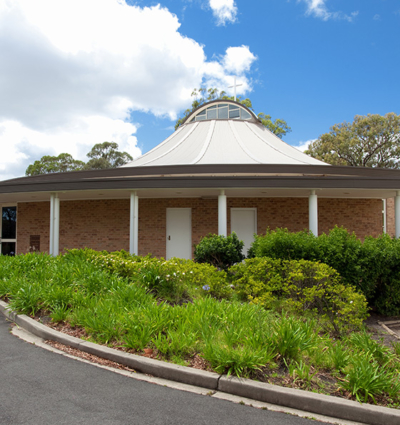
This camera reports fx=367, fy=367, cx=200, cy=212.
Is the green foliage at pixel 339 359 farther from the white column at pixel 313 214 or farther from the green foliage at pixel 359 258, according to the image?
the white column at pixel 313 214

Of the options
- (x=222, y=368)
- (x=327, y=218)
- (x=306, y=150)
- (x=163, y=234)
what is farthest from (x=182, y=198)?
(x=306, y=150)

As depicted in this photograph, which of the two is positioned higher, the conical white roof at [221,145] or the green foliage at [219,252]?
the conical white roof at [221,145]

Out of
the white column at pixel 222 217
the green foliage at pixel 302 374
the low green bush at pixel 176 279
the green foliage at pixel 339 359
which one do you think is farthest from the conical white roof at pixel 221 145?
the green foliage at pixel 302 374

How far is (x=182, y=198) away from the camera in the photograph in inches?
540

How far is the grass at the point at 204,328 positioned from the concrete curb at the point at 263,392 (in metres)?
0.12

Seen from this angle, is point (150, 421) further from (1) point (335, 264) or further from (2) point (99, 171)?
(2) point (99, 171)

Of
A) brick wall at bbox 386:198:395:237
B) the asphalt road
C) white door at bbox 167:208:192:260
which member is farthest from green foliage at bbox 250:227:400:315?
brick wall at bbox 386:198:395:237

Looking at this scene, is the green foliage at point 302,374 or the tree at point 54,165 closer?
the green foliage at point 302,374

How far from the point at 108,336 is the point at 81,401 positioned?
1.26 m

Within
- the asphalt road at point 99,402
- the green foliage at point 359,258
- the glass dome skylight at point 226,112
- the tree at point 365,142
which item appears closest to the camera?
the asphalt road at point 99,402

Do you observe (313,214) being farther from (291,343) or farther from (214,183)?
(291,343)

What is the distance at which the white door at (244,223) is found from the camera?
1355cm

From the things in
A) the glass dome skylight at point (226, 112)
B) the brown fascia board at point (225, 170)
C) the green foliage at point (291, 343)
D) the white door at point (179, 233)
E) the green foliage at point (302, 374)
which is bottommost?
the green foliage at point (302, 374)

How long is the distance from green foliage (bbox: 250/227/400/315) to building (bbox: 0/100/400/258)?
3973 mm
